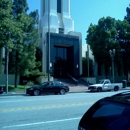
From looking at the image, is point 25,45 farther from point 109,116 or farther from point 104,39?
point 109,116

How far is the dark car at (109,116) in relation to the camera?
262 cm

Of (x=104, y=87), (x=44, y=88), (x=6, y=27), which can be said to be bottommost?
(x=104, y=87)

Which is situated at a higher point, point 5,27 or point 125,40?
point 125,40

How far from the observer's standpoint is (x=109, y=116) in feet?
10.0

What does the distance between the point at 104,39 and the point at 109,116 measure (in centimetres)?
3821

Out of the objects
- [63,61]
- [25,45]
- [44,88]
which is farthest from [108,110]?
[63,61]

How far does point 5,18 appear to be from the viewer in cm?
2139

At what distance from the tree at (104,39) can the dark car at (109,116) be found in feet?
122

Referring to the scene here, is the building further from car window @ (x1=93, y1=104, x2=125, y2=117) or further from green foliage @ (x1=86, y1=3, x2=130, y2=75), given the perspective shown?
car window @ (x1=93, y1=104, x2=125, y2=117)

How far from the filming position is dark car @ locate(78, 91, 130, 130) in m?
2.62

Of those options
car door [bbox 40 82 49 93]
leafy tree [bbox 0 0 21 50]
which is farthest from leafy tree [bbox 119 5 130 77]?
leafy tree [bbox 0 0 21 50]

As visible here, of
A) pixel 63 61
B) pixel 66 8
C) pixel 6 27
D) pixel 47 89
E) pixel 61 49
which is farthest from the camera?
pixel 66 8

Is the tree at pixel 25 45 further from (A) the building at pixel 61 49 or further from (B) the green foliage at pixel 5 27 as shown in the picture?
(A) the building at pixel 61 49

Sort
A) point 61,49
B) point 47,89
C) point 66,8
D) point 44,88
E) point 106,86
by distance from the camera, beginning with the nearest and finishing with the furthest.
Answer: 1. point 44,88
2. point 47,89
3. point 106,86
4. point 61,49
5. point 66,8
